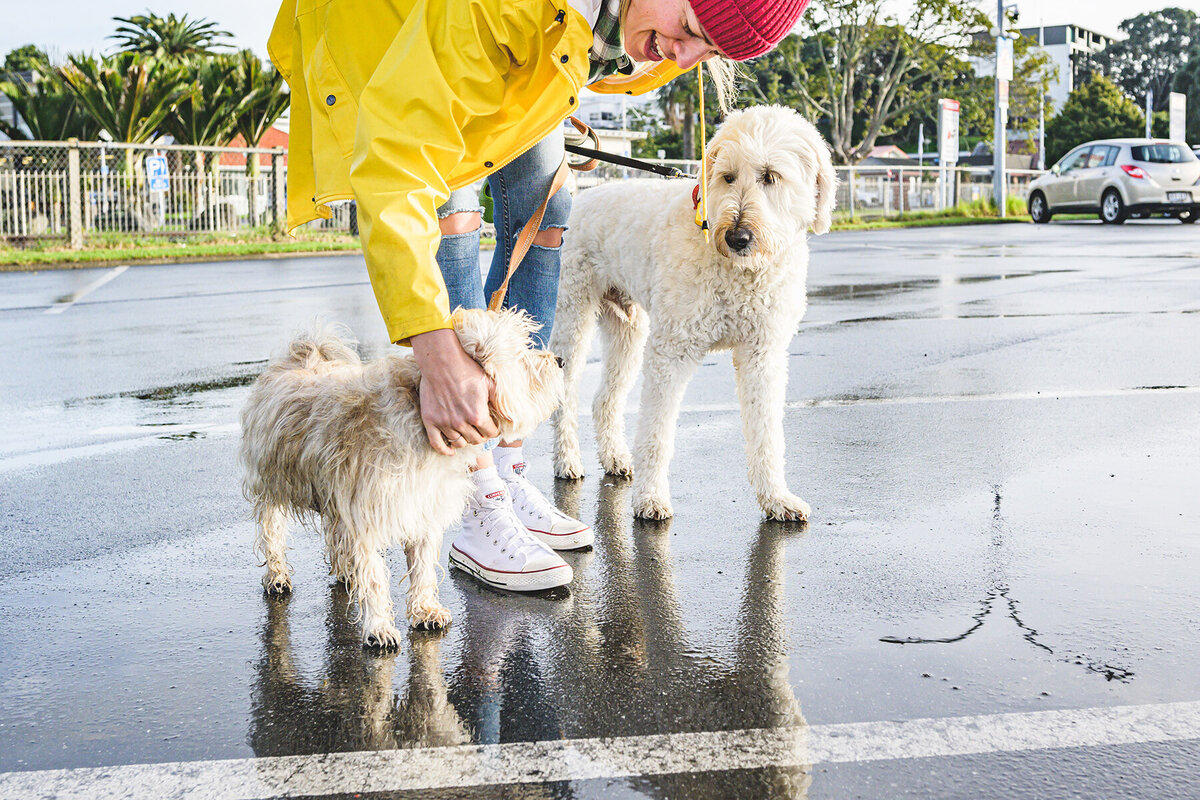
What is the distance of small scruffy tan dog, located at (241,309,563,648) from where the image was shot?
2.90 metres

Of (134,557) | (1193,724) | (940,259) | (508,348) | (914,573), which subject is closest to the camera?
(1193,724)

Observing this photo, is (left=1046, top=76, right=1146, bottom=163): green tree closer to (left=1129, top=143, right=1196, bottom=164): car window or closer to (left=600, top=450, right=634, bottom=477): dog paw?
(left=1129, top=143, right=1196, bottom=164): car window

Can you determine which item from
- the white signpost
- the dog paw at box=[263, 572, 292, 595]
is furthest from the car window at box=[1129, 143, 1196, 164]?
the dog paw at box=[263, 572, 292, 595]

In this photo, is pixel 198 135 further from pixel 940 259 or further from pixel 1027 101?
Result: pixel 1027 101

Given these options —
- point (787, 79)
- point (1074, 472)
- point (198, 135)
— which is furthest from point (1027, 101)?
point (1074, 472)

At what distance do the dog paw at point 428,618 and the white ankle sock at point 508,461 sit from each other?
951 mm

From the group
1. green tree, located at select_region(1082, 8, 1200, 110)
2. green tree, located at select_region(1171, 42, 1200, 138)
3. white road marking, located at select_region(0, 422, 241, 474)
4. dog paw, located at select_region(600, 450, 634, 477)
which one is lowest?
dog paw, located at select_region(600, 450, 634, 477)

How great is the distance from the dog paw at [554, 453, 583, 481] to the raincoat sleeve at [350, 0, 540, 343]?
2.45 m

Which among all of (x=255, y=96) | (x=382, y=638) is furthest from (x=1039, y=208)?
(x=382, y=638)

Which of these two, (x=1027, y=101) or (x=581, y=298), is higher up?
(x=1027, y=101)

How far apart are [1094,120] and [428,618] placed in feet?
285

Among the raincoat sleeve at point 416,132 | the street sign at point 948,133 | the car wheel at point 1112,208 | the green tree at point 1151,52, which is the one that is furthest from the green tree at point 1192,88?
the raincoat sleeve at point 416,132

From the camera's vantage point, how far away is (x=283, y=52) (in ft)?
11.4

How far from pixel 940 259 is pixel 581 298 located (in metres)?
13.3
